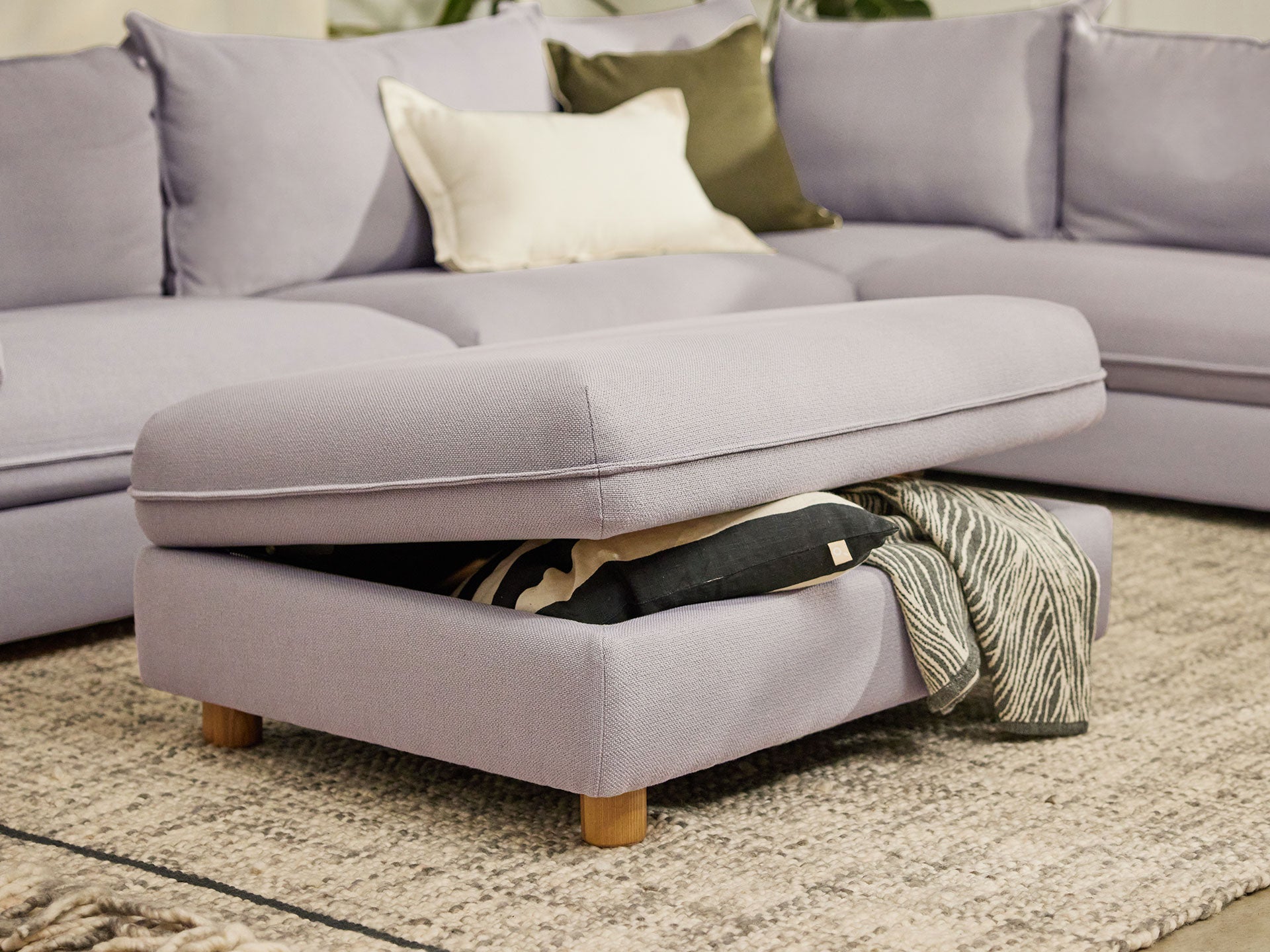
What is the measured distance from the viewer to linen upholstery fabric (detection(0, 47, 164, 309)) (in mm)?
2551

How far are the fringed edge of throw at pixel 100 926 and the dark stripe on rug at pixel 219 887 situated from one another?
0.19 ft

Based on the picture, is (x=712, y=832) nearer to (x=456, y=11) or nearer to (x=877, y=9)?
(x=456, y=11)

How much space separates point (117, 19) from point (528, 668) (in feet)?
10.4

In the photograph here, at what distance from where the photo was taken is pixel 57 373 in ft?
6.70

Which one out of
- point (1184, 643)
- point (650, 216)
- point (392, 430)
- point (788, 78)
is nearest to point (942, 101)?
point (788, 78)

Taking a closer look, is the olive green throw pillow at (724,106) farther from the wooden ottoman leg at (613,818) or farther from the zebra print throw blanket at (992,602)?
the wooden ottoman leg at (613,818)

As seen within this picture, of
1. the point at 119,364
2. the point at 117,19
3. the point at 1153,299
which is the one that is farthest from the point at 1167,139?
the point at 117,19

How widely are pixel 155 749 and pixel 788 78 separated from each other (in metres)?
2.61

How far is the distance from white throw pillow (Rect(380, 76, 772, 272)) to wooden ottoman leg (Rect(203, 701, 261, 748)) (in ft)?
4.65

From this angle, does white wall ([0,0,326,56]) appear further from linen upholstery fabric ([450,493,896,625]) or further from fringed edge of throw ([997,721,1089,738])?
fringed edge of throw ([997,721,1089,738])

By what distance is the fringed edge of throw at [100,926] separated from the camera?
1208mm

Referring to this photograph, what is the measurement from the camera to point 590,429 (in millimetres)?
1315

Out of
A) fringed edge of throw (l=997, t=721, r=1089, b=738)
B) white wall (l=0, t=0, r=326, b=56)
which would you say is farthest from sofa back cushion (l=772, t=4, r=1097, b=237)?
fringed edge of throw (l=997, t=721, r=1089, b=738)

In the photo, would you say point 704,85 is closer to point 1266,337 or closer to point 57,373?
point 1266,337
